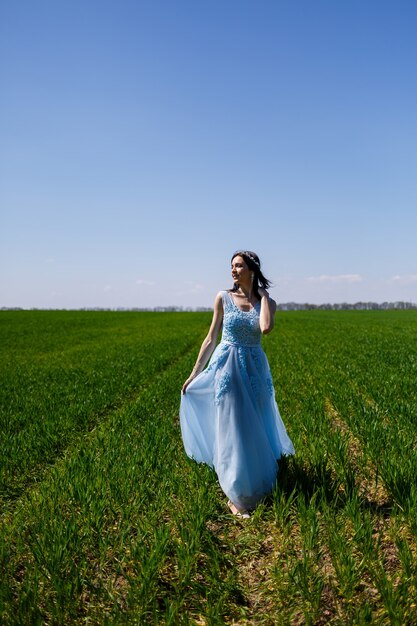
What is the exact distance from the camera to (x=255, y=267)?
554 cm

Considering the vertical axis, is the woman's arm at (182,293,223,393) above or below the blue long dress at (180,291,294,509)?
above

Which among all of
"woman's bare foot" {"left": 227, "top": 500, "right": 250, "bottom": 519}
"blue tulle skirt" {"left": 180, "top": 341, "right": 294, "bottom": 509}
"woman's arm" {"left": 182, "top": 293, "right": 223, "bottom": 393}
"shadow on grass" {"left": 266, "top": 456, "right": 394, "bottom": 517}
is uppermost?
"woman's arm" {"left": 182, "top": 293, "right": 223, "bottom": 393}

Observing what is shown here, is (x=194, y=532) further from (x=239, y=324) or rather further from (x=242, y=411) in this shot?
(x=239, y=324)

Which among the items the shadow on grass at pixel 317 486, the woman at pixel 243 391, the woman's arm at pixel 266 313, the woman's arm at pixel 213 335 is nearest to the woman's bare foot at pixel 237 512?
the woman at pixel 243 391

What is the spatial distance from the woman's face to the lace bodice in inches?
9.1

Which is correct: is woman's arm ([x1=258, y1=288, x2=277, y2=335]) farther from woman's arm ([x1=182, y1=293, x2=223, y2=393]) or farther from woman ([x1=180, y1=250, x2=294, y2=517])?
woman's arm ([x1=182, y1=293, x2=223, y2=393])

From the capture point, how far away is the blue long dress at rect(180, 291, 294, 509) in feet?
17.6

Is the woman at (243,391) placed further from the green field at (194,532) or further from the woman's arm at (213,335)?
the green field at (194,532)

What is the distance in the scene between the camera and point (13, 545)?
15.9 ft

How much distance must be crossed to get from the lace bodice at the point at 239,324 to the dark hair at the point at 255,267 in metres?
0.20

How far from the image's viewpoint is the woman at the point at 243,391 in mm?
5359

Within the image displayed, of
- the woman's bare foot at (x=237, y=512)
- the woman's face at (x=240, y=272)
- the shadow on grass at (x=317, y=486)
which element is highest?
the woman's face at (x=240, y=272)

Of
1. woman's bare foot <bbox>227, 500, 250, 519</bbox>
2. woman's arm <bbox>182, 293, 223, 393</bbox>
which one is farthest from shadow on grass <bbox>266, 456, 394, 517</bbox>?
woman's arm <bbox>182, 293, 223, 393</bbox>

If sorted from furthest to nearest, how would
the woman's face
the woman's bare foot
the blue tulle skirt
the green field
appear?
the woman's face → the blue tulle skirt → the woman's bare foot → the green field
